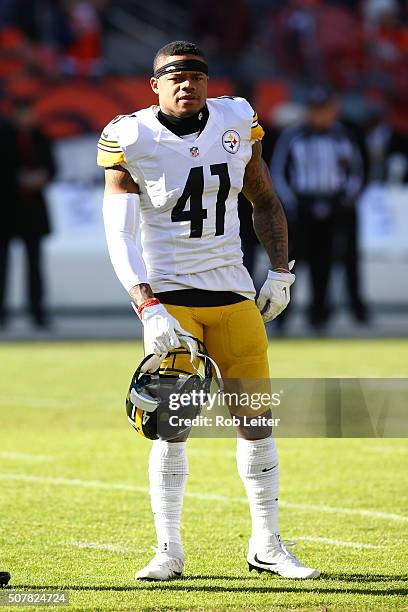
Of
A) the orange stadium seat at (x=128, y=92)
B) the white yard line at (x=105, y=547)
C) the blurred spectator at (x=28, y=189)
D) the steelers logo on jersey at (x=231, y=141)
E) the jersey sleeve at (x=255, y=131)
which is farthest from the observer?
the orange stadium seat at (x=128, y=92)

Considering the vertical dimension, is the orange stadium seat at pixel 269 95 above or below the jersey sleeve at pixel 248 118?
above

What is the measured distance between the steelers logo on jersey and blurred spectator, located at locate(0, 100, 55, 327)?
31.2 feet

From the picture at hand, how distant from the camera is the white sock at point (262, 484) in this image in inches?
199

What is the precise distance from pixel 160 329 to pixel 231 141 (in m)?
0.83

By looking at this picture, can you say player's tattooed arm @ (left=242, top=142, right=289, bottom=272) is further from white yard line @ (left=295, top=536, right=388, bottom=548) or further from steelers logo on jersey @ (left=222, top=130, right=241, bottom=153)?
white yard line @ (left=295, top=536, right=388, bottom=548)

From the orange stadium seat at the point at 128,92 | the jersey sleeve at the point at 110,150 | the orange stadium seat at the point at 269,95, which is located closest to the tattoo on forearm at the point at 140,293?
the jersey sleeve at the point at 110,150

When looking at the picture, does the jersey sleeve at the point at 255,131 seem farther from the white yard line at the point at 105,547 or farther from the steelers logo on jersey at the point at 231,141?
the white yard line at the point at 105,547

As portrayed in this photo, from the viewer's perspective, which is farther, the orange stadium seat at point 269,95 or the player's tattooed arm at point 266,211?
the orange stadium seat at point 269,95

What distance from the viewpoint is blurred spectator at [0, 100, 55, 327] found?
47.5 feet

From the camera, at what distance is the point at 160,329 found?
4750mm

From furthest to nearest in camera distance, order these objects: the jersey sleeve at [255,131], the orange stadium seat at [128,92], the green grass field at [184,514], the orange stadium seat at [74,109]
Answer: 1. the orange stadium seat at [128,92]
2. the orange stadium seat at [74,109]
3. the jersey sleeve at [255,131]
4. the green grass field at [184,514]

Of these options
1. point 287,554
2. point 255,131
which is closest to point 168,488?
point 287,554

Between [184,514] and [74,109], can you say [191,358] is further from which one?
[74,109]

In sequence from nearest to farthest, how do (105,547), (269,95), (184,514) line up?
(105,547) → (184,514) → (269,95)
